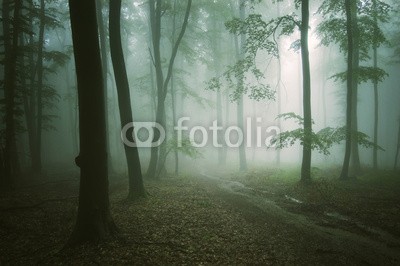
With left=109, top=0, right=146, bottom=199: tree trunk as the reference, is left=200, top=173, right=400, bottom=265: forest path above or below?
below

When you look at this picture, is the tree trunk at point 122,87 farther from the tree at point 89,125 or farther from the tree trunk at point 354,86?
the tree trunk at point 354,86

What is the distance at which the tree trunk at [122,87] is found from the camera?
11.2 meters

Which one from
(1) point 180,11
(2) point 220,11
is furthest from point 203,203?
(2) point 220,11

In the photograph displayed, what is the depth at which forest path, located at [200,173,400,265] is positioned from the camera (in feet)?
22.5

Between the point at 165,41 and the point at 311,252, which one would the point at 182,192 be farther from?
the point at 165,41

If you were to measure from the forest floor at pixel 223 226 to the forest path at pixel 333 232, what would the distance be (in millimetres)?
25

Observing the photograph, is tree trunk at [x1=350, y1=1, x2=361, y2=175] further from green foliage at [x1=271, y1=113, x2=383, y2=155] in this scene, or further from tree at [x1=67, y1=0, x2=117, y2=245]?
tree at [x1=67, y1=0, x2=117, y2=245]

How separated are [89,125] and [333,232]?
25.1 ft

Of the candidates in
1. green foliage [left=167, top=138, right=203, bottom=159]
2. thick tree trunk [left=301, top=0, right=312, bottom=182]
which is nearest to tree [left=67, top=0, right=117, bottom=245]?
green foliage [left=167, top=138, right=203, bottom=159]

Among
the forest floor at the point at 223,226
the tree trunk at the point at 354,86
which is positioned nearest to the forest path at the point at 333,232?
the forest floor at the point at 223,226

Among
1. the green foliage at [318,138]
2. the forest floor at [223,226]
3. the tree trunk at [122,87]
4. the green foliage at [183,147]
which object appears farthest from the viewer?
the green foliage at [183,147]

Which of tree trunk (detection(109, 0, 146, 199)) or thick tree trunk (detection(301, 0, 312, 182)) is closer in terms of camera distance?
tree trunk (detection(109, 0, 146, 199))

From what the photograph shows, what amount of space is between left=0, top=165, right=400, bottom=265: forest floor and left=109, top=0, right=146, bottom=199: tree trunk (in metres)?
0.80

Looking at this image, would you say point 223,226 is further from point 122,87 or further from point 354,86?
point 354,86
